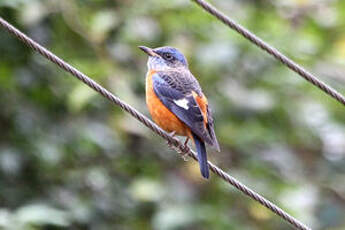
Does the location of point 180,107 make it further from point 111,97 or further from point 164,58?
point 111,97

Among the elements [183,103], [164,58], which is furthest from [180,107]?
[164,58]

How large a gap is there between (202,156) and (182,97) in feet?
1.88

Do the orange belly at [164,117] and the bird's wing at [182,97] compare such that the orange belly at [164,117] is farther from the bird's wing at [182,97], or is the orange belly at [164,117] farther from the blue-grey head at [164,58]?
the blue-grey head at [164,58]

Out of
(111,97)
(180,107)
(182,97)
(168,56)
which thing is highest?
(168,56)

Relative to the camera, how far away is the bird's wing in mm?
5070

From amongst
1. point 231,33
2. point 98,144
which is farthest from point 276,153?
point 98,144

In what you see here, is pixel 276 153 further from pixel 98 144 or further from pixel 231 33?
pixel 98 144

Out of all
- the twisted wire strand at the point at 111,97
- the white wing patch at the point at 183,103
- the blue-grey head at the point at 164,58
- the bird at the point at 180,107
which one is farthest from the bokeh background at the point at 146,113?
the twisted wire strand at the point at 111,97

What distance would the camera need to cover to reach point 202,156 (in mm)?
4898

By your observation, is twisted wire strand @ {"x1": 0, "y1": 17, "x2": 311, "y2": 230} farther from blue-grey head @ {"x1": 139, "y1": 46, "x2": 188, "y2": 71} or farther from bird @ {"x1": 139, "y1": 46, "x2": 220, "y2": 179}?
blue-grey head @ {"x1": 139, "y1": 46, "x2": 188, "y2": 71}

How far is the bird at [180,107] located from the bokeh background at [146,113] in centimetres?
52

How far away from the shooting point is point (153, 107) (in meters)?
5.41

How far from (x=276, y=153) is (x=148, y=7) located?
1.57m

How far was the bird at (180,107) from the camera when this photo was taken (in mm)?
5047
